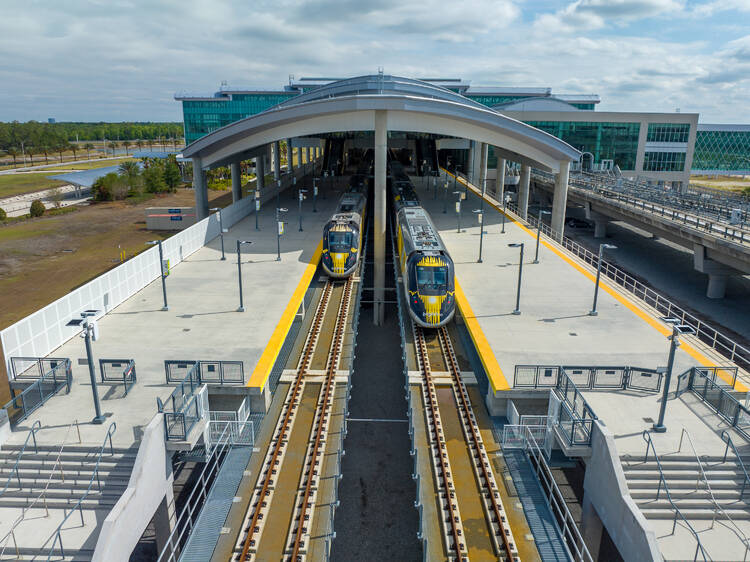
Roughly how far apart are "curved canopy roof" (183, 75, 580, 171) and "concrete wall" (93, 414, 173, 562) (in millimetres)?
23827

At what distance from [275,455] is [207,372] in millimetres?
3537

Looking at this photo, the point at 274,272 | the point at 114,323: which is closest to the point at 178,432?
the point at 114,323

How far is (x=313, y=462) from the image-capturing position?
562 inches

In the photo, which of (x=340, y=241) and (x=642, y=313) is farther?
(x=340, y=241)

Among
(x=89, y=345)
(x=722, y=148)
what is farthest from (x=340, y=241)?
(x=722, y=148)

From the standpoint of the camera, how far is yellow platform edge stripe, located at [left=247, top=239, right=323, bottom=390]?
16500 mm

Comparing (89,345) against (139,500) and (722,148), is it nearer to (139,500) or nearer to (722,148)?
(139,500)

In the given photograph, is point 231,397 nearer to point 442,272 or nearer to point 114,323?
point 114,323

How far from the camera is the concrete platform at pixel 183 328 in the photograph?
583 inches

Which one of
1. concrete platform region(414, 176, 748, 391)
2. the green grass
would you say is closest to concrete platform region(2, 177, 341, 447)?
→ concrete platform region(414, 176, 748, 391)

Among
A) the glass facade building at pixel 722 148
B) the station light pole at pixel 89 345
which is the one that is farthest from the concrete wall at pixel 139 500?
the glass facade building at pixel 722 148

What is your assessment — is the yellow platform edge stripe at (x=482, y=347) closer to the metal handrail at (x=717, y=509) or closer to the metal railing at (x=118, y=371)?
the metal handrail at (x=717, y=509)

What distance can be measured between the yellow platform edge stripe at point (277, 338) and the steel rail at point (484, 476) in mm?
6094

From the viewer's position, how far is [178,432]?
44.5ft
